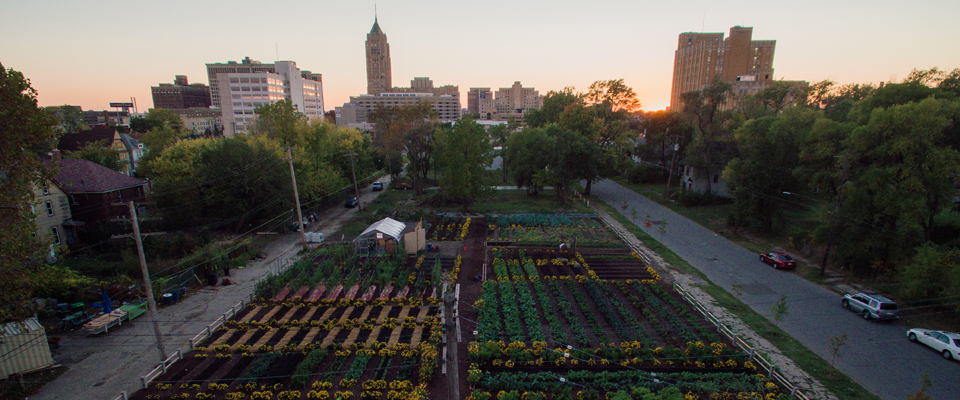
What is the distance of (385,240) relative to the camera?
26.9 metres

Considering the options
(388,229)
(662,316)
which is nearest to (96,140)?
(388,229)

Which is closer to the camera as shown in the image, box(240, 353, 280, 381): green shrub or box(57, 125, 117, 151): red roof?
box(240, 353, 280, 381): green shrub

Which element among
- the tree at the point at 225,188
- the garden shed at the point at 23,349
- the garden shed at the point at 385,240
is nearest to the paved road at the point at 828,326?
the garden shed at the point at 385,240

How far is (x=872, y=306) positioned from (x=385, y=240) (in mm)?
26100

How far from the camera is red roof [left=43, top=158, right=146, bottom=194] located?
2894 cm

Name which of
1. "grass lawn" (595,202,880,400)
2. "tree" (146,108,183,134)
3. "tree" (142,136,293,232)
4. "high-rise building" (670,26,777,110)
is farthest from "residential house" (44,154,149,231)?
"high-rise building" (670,26,777,110)

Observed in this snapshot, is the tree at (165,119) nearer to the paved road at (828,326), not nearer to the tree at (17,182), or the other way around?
the tree at (17,182)

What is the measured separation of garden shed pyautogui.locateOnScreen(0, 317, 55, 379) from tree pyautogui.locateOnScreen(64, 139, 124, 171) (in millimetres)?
35034

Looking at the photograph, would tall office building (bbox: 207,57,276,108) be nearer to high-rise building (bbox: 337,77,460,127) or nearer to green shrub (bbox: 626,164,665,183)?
high-rise building (bbox: 337,77,460,127)

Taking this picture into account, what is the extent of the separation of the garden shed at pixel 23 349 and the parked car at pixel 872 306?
3327cm

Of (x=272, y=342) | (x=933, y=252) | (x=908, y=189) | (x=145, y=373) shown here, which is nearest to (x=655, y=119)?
(x=908, y=189)

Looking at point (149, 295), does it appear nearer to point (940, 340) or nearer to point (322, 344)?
point (322, 344)

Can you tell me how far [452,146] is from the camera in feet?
127

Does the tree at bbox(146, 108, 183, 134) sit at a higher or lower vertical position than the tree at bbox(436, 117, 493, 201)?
higher
